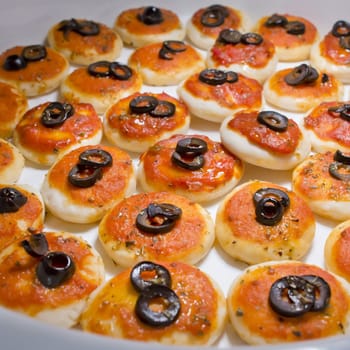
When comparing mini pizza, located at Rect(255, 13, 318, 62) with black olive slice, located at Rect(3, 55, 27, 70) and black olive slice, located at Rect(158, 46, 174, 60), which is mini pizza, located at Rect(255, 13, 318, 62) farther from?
black olive slice, located at Rect(3, 55, 27, 70)

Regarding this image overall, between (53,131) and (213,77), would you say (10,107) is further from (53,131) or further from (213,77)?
(213,77)

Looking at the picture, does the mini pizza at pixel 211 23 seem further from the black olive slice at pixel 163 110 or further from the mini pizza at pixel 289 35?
the black olive slice at pixel 163 110

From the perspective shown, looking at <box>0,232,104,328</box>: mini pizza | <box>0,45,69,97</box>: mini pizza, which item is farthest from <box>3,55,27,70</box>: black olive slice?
<box>0,232,104,328</box>: mini pizza

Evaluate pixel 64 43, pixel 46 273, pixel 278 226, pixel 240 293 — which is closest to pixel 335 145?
pixel 278 226

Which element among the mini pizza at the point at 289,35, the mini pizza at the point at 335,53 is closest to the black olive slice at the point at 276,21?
the mini pizza at the point at 289,35

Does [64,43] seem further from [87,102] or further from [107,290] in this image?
[107,290]

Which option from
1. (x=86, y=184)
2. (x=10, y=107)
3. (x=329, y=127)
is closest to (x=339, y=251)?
(x=329, y=127)
